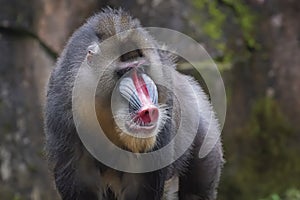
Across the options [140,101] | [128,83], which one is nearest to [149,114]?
[140,101]

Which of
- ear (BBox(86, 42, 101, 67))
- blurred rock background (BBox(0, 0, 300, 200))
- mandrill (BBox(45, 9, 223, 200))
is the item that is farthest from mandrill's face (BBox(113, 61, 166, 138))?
Answer: blurred rock background (BBox(0, 0, 300, 200))

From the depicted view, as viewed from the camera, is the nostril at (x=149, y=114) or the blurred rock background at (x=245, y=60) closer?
the nostril at (x=149, y=114)

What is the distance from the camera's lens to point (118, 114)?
316 centimetres

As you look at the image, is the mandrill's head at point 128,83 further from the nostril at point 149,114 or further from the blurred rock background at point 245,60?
the blurred rock background at point 245,60

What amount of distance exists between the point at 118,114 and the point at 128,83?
0.44ft

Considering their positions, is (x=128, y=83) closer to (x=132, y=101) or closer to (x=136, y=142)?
(x=132, y=101)

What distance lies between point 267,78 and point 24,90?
1615mm

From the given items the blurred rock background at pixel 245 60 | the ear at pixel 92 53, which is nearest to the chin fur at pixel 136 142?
the ear at pixel 92 53

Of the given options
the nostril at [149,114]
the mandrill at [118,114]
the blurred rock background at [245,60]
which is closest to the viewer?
the nostril at [149,114]

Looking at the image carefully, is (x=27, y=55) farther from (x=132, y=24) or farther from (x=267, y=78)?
(x=132, y=24)

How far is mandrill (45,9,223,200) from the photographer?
3154 mm

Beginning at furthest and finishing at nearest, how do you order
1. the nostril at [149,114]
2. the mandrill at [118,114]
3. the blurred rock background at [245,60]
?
the blurred rock background at [245,60] < the mandrill at [118,114] < the nostril at [149,114]

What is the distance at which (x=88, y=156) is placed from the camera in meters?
3.48

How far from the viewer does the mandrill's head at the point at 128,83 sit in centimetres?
309
